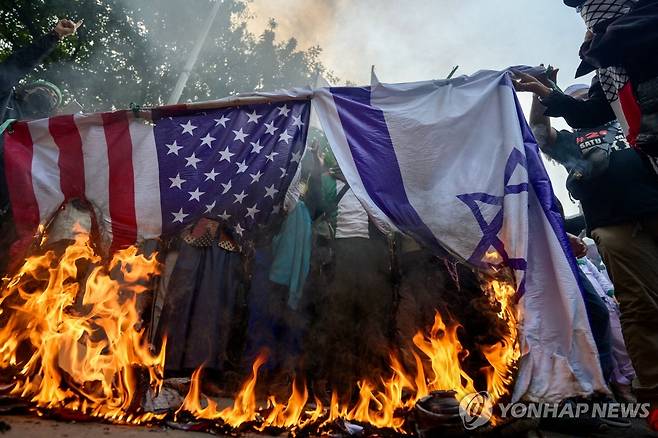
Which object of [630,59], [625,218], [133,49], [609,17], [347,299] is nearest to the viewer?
[630,59]

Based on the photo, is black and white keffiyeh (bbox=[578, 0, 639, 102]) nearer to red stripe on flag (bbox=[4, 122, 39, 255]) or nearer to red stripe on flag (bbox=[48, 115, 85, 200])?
red stripe on flag (bbox=[48, 115, 85, 200])

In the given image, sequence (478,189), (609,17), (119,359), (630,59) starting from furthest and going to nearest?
1. (119,359)
2. (478,189)
3. (609,17)
4. (630,59)

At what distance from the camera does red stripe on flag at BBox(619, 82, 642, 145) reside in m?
2.09

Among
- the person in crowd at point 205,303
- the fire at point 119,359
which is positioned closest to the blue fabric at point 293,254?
the person in crowd at point 205,303

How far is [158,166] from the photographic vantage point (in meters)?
3.41

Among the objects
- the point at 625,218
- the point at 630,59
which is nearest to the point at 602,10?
the point at 630,59

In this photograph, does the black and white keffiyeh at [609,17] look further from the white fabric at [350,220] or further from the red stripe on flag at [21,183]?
the red stripe on flag at [21,183]

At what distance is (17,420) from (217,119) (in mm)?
2736

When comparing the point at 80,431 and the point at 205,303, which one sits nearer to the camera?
the point at 80,431

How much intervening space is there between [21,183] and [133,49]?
1061 cm

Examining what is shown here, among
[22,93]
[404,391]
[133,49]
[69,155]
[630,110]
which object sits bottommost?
[404,391]

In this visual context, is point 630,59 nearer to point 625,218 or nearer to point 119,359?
point 625,218

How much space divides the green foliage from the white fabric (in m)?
10.3

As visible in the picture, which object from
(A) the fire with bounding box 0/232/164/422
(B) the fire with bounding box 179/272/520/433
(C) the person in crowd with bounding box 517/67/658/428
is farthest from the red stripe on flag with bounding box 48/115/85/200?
(C) the person in crowd with bounding box 517/67/658/428
